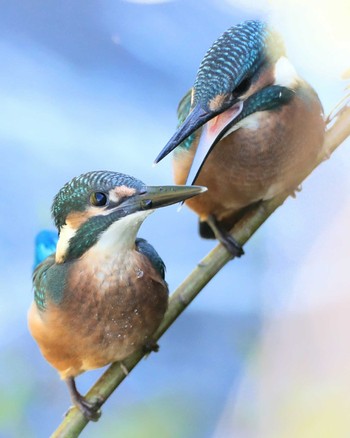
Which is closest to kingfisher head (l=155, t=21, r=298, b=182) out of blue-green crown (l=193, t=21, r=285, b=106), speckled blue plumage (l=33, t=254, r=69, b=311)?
blue-green crown (l=193, t=21, r=285, b=106)

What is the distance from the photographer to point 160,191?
278 mm

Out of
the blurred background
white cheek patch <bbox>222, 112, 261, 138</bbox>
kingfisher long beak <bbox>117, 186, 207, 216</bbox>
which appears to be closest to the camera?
kingfisher long beak <bbox>117, 186, 207, 216</bbox>

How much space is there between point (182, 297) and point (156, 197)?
4.3 inches

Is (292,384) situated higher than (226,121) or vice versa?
(226,121)

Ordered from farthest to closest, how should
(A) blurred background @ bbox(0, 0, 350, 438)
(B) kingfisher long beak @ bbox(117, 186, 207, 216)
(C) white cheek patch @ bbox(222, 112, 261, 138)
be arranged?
(A) blurred background @ bbox(0, 0, 350, 438) → (C) white cheek patch @ bbox(222, 112, 261, 138) → (B) kingfisher long beak @ bbox(117, 186, 207, 216)

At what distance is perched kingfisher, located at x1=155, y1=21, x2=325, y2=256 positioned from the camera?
317 mm

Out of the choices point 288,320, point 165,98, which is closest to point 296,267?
point 288,320

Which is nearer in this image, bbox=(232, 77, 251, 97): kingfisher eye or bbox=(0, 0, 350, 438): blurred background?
bbox=(232, 77, 251, 97): kingfisher eye

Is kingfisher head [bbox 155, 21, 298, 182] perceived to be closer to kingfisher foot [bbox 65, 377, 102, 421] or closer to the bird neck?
the bird neck

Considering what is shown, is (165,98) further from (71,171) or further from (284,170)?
(284,170)

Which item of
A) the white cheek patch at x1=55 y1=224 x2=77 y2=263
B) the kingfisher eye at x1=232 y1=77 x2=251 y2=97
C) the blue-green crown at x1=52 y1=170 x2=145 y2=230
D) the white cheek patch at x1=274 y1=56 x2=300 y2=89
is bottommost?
the white cheek patch at x1=55 y1=224 x2=77 y2=263

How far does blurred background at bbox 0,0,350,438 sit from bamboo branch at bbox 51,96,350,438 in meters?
0.16

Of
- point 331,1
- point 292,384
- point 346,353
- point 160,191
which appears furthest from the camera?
point 292,384

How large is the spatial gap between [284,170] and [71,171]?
0.29m
